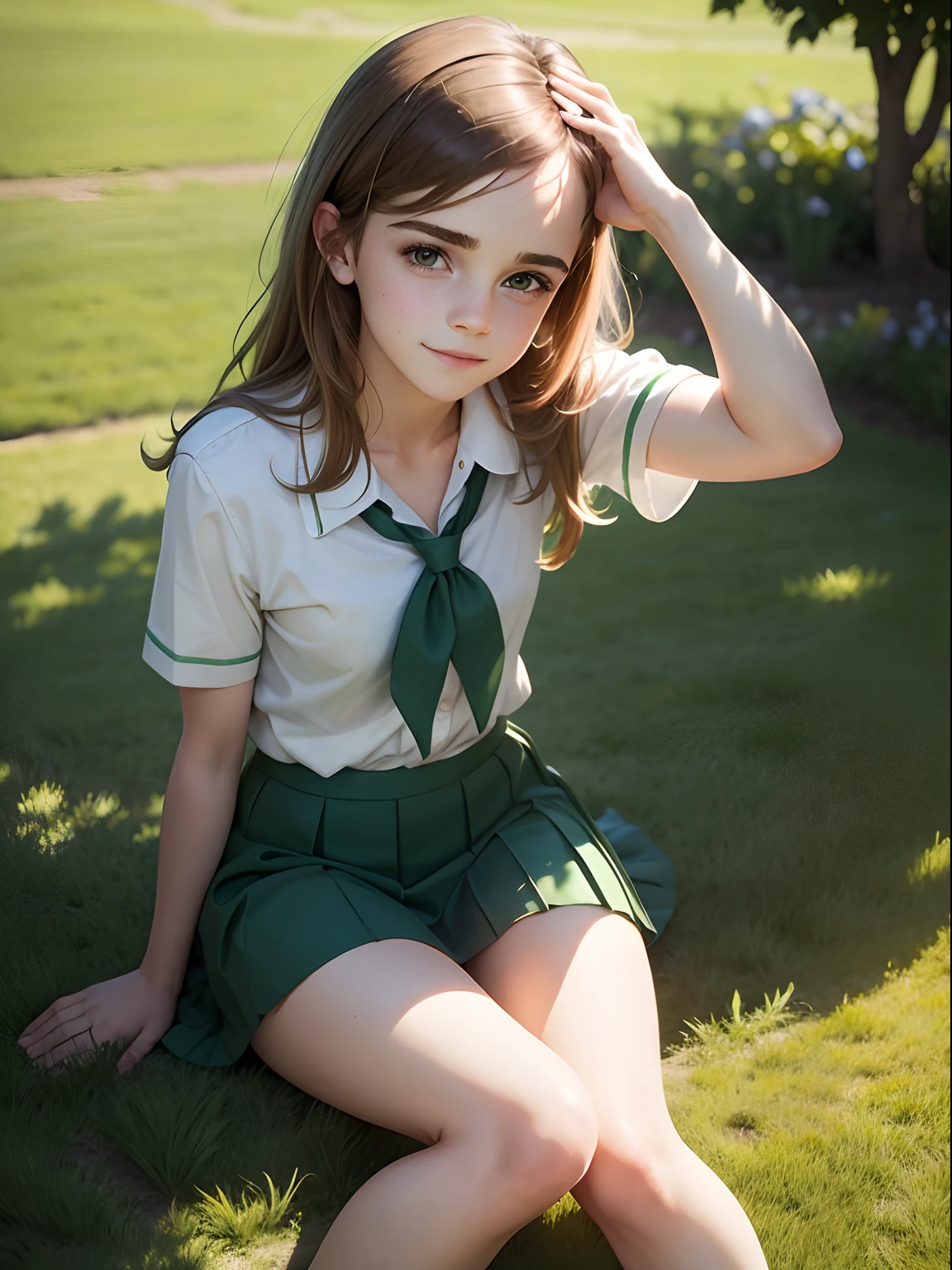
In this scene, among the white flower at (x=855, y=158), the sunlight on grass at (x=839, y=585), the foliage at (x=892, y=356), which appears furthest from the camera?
the white flower at (x=855, y=158)

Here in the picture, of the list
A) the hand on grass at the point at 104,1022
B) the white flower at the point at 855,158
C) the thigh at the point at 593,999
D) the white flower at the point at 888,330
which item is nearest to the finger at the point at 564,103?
the thigh at the point at 593,999

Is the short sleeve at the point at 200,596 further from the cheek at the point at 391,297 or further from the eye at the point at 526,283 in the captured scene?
the eye at the point at 526,283

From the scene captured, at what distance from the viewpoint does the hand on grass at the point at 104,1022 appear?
1.82 metres

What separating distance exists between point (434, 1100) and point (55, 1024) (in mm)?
672

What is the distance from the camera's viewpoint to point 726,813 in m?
2.41

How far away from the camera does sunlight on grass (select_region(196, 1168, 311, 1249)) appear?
5.52 feet

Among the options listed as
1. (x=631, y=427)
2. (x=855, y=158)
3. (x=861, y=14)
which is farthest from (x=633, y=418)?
(x=855, y=158)

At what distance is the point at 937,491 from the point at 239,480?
270 centimetres

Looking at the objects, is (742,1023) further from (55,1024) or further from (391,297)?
(391,297)

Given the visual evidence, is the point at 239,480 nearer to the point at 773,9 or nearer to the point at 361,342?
the point at 361,342

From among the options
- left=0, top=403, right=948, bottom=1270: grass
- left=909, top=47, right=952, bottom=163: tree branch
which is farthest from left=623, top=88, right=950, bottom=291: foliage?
left=0, top=403, right=948, bottom=1270: grass

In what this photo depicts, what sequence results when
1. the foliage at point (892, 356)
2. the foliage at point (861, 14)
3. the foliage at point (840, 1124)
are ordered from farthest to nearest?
the foliage at point (892, 356) → the foliage at point (861, 14) → the foliage at point (840, 1124)

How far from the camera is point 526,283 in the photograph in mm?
1626

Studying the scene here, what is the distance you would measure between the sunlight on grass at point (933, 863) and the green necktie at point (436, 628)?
1.14 meters
